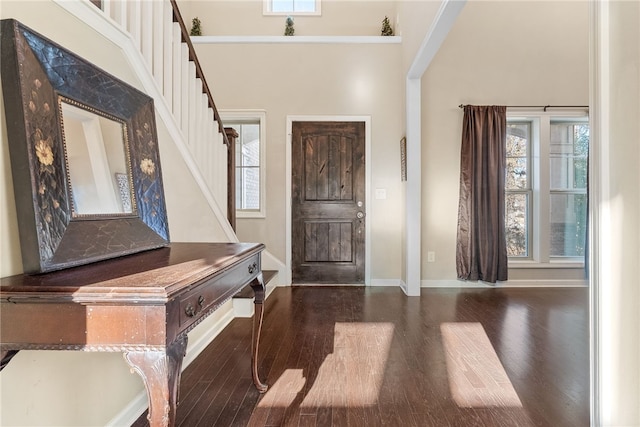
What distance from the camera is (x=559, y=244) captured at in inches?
164

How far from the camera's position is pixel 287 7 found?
4.83m

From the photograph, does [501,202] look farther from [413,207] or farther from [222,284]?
[222,284]

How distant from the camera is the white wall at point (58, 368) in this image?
93 cm

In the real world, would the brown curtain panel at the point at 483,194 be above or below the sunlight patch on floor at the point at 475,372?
above

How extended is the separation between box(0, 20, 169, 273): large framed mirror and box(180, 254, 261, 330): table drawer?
15.1 inches

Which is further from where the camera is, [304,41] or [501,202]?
[304,41]

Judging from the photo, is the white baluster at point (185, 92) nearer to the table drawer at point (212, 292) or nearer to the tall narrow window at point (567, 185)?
the table drawer at point (212, 292)

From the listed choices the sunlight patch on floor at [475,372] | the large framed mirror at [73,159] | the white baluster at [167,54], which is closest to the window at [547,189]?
the sunlight patch on floor at [475,372]

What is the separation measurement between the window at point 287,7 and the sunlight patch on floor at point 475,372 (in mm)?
4821

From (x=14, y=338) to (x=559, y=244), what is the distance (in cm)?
522

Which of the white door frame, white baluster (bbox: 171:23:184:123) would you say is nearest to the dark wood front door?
the white door frame

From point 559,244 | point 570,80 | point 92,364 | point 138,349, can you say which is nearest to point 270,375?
point 92,364

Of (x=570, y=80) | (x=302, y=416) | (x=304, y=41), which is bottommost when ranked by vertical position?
(x=302, y=416)

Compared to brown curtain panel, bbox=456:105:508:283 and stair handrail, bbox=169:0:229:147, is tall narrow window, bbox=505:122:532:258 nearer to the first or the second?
brown curtain panel, bbox=456:105:508:283
